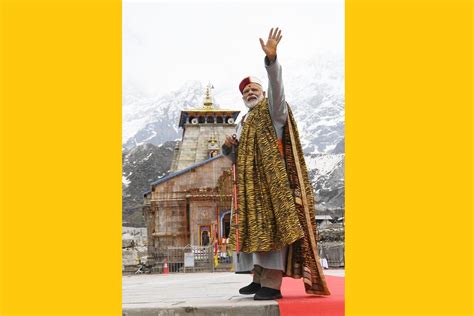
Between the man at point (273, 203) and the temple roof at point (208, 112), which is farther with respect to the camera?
the temple roof at point (208, 112)

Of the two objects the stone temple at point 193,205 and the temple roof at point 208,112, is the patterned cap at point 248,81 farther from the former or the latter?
the temple roof at point 208,112

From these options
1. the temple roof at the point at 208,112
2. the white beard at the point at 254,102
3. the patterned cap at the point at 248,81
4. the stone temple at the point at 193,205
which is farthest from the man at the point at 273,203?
the temple roof at the point at 208,112

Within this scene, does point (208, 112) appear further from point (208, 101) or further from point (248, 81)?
point (248, 81)

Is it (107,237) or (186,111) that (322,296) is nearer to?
(107,237)

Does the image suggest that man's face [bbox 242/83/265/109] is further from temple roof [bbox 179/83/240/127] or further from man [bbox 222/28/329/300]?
temple roof [bbox 179/83/240/127]

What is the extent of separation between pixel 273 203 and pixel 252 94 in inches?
35.8

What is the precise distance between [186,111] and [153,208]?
38.9 ft

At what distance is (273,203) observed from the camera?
3426 mm

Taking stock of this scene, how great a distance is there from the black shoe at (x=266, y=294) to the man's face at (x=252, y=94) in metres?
1.33

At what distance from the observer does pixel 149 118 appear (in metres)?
77.1

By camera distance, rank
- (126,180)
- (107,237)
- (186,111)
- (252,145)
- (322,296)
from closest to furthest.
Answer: (107,237) → (322,296) → (252,145) → (186,111) → (126,180)

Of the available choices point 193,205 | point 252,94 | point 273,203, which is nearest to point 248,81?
point 252,94

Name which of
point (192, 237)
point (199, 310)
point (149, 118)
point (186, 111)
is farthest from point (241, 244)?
point (149, 118)

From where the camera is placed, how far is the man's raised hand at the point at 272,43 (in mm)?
3365
